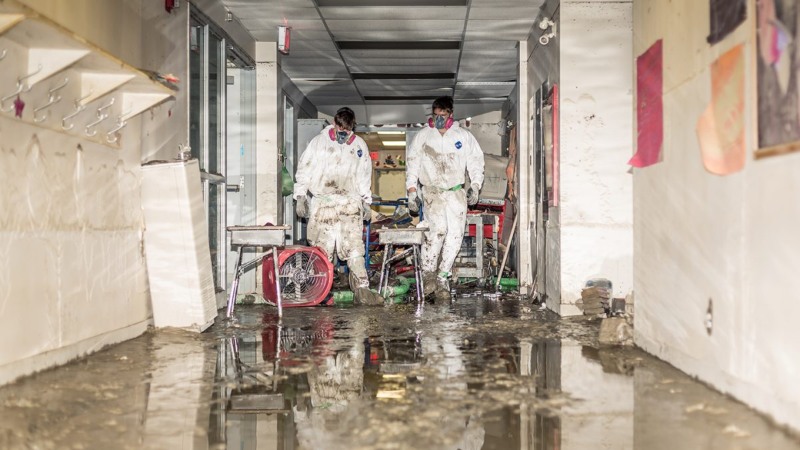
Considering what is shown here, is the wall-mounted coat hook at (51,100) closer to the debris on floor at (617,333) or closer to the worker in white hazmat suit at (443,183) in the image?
the debris on floor at (617,333)

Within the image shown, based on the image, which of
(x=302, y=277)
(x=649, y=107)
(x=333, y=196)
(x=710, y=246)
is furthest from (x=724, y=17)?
(x=333, y=196)

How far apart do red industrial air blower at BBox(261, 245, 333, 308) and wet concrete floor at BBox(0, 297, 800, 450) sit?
2.06 m

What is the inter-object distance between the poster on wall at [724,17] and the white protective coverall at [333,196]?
4757mm

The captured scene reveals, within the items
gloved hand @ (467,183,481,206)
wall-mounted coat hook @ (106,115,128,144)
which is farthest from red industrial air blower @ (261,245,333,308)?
wall-mounted coat hook @ (106,115,128,144)

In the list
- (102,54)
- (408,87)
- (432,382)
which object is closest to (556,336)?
(432,382)

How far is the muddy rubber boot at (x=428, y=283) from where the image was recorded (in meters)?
8.04

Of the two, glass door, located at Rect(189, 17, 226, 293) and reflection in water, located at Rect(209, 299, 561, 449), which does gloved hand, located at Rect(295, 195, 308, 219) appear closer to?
glass door, located at Rect(189, 17, 226, 293)

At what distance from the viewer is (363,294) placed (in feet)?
25.0

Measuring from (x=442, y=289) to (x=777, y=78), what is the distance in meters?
5.39

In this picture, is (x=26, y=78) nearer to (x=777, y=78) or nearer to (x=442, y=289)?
(x=777, y=78)

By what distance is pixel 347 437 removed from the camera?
2.62m

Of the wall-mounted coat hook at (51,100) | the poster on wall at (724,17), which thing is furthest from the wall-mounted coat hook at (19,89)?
the poster on wall at (724,17)

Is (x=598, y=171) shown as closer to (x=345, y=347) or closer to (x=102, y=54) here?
(x=345, y=347)

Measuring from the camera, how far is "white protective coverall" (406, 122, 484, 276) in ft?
26.8
